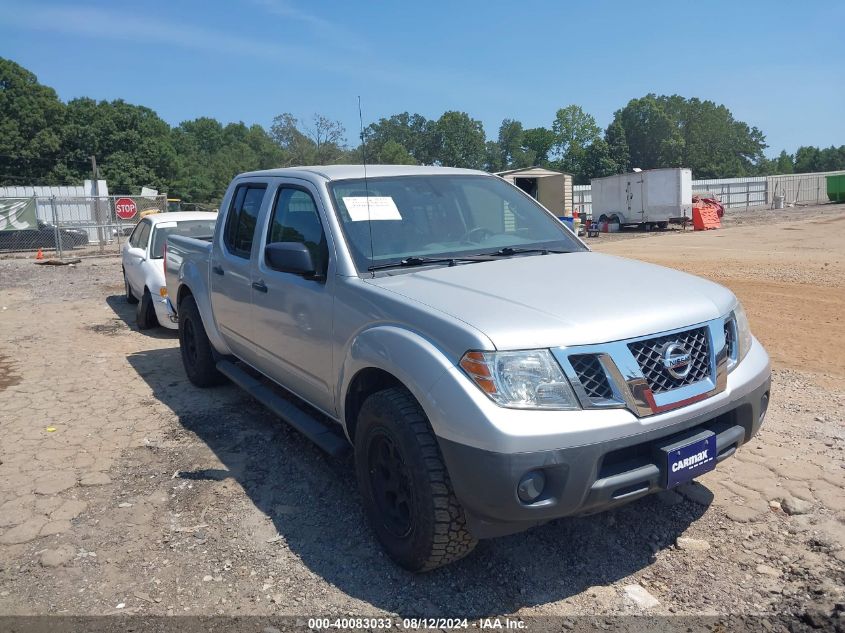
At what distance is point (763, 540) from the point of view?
3.52 meters

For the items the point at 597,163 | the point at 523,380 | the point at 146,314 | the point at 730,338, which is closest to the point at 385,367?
the point at 523,380

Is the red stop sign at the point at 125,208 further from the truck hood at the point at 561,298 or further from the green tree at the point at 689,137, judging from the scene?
the green tree at the point at 689,137

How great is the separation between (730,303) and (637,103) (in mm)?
105579

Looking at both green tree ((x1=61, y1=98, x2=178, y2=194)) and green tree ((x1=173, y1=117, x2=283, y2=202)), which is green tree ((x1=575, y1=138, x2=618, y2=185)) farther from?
green tree ((x1=61, y1=98, x2=178, y2=194))

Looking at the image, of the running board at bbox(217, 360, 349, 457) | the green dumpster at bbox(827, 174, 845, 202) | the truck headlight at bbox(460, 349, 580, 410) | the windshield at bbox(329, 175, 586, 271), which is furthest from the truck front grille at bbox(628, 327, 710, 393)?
the green dumpster at bbox(827, 174, 845, 202)

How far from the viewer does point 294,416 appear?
4277 mm

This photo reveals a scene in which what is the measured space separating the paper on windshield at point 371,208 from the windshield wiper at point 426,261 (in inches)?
13.5

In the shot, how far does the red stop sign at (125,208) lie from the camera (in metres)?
23.4

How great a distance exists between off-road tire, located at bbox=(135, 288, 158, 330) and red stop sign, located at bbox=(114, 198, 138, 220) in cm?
1551

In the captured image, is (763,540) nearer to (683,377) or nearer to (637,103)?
(683,377)

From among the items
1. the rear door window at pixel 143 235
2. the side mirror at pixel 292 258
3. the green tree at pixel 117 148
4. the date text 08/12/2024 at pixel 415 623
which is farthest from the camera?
the green tree at pixel 117 148

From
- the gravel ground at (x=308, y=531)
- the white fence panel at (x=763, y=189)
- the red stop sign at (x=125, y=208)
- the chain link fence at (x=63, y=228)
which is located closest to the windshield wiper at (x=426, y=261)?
the gravel ground at (x=308, y=531)

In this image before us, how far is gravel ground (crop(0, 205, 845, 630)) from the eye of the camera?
310 cm

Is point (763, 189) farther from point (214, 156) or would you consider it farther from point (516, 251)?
point (214, 156)
